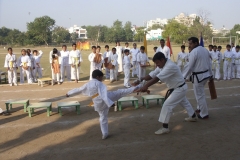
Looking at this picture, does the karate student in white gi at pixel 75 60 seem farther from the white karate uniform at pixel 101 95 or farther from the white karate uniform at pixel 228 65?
the white karate uniform at pixel 101 95

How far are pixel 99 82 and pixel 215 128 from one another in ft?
9.76

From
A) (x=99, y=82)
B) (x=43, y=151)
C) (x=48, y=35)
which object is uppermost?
(x=48, y=35)

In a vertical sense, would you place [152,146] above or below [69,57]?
below

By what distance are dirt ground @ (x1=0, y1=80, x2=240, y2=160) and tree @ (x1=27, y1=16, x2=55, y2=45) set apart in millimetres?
66172

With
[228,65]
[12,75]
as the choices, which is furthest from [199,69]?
[12,75]

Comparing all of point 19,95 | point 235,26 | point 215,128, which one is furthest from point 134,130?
point 235,26

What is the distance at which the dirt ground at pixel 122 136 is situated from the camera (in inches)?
198

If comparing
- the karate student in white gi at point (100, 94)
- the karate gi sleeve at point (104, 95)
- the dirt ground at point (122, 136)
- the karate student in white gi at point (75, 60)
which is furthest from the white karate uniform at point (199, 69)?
the karate student in white gi at point (75, 60)

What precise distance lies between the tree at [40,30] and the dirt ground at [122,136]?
66.2m

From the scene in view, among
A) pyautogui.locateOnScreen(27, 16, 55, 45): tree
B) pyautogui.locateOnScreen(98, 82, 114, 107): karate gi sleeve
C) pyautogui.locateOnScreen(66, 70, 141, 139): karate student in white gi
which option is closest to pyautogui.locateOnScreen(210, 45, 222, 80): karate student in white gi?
pyautogui.locateOnScreen(66, 70, 141, 139): karate student in white gi

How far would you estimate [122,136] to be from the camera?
5.92 m

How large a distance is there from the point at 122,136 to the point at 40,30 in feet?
232

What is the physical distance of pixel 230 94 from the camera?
33.3ft

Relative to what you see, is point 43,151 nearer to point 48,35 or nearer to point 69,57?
point 69,57
